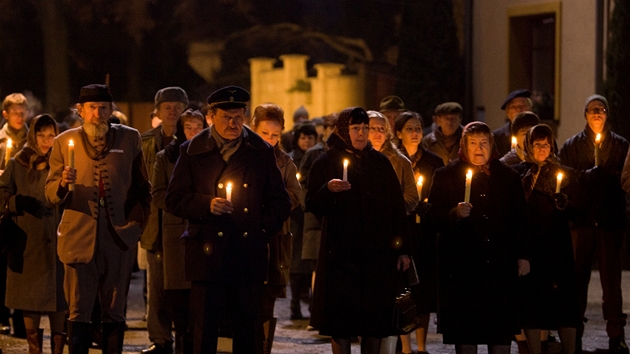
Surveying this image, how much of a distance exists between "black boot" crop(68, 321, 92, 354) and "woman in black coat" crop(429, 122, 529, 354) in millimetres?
2640

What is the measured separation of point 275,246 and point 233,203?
1.16 metres

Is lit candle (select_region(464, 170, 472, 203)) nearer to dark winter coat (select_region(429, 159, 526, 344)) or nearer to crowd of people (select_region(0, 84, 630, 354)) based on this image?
crowd of people (select_region(0, 84, 630, 354))

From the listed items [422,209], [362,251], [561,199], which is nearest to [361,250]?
[362,251]

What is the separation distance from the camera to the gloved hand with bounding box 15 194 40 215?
10461 mm

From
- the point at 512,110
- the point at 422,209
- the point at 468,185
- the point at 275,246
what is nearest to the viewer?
the point at 468,185

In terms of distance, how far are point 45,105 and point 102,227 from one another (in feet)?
38.5

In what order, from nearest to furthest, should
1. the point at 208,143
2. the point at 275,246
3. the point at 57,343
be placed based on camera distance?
the point at 208,143
the point at 275,246
the point at 57,343

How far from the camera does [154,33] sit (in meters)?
21.1

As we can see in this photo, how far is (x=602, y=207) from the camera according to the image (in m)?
11.4

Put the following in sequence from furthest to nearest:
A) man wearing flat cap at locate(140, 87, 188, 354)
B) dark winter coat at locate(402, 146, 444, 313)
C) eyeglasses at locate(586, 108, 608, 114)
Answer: eyeglasses at locate(586, 108, 608, 114), dark winter coat at locate(402, 146, 444, 313), man wearing flat cap at locate(140, 87, 188, 354)

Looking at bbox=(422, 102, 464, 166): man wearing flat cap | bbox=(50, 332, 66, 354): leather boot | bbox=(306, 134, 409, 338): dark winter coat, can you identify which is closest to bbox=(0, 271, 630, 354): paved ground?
bbox=(50, 332, 66, 354): leather boot

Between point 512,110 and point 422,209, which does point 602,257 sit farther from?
point 512,110

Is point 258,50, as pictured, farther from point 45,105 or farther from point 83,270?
point 83,270

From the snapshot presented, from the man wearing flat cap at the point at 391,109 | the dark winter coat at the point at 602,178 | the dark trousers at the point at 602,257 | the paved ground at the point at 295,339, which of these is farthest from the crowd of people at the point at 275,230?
the man wearing flat cap at the point at 391,109
